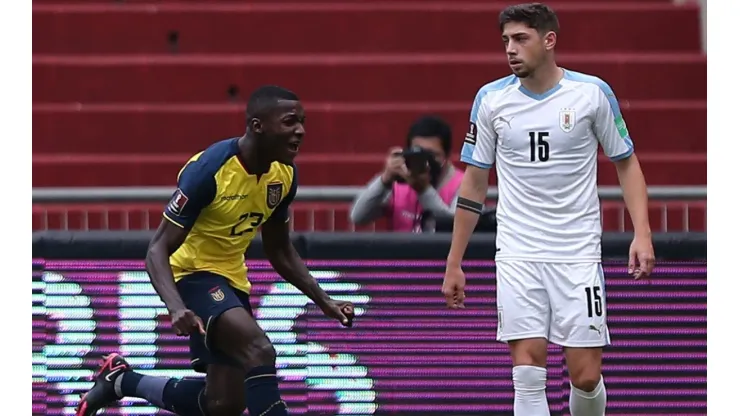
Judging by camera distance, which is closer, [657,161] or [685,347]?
[685,347]

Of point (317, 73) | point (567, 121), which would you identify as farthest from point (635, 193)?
point (317, 73)

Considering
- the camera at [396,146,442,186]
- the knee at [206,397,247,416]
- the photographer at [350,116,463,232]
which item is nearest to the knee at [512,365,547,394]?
the knee at [206,397,247,416]

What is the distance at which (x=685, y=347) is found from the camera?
897 cm

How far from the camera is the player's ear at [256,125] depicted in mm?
7750

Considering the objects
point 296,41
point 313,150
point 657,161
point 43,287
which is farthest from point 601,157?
point 43,287

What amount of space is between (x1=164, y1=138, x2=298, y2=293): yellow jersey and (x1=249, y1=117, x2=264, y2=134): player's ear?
14 cm

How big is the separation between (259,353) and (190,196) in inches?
32.1

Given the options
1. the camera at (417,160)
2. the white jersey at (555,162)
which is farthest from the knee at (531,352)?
the camera at (417,160)

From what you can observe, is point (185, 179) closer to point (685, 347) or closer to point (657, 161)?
point (685, 347)

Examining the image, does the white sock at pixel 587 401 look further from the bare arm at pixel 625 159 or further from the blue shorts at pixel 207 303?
the blue shorts at pixel 207 303

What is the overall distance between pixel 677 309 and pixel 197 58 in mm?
7413

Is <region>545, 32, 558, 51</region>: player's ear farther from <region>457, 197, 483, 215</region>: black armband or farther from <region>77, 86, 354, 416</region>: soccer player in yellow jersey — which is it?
<region>77, 86, 354, 416</region>: soccer player in yellow jersey

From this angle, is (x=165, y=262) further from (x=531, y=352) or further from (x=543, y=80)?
(x=543, y=80)

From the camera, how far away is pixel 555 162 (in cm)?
749
